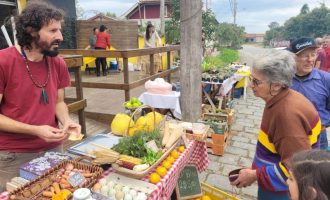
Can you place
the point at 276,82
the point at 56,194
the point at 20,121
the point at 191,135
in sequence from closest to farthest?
the point at 56,194 < the point at 276,82 < the point at 20,121 < the point at 191,135

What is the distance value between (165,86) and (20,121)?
3254 mm

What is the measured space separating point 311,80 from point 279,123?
1.35m

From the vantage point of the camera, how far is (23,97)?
191 cm

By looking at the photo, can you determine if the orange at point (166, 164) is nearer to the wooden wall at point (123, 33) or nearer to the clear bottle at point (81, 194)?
the clear bottle at point (81, 194)

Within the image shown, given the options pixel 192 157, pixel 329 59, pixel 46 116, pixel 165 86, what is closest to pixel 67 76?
pixel 46 116

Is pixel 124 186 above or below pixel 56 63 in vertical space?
below

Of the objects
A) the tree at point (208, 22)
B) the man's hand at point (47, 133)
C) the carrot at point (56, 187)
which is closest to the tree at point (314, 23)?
the tree at point (208, 22)

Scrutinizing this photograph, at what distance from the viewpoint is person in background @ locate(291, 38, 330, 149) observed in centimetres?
263

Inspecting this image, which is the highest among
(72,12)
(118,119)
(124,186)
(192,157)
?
(72,12)

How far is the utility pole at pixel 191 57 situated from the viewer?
4.54m

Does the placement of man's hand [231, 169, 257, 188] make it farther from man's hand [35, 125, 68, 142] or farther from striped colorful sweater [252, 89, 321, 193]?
man's hand [35, 125, 68, 142]

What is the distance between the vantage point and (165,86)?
4.98m

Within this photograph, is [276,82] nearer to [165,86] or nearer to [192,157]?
[192,157]

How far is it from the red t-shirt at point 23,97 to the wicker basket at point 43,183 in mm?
396
